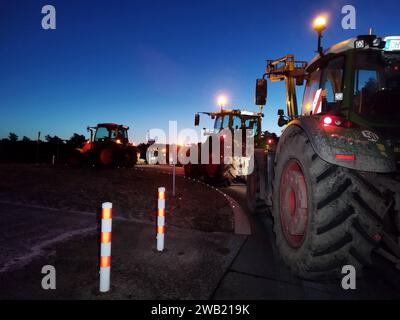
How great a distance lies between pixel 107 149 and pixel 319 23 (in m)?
15.9

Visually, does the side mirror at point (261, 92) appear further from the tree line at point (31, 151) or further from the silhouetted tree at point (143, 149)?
the silhouetted tree at point (143, 149)

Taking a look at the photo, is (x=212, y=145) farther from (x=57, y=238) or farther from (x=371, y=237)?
(x=371, y=237)

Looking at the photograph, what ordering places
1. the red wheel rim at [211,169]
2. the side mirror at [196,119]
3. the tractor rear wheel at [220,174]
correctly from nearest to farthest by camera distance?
the tractor rear wheel at [220,174], the red wheel rim at [211,169], the side mirror at [196,119]

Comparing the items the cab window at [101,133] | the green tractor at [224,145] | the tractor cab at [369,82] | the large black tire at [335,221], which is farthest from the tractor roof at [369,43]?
the cab window at [101,133]

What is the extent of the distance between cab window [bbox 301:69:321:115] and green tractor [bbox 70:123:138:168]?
1506 centimetres

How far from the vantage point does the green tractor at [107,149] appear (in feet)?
62.5

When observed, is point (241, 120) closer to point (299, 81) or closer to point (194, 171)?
point (194, 171)

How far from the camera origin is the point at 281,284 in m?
3.63

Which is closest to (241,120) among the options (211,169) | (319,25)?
(211,169)

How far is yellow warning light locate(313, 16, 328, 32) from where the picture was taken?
4.72 metres

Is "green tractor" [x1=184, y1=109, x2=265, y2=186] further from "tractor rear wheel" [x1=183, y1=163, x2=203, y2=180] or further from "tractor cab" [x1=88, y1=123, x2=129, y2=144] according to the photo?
"tractor cab" [x1=88, y1=123, x2=129, y2=144]

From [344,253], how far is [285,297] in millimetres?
730

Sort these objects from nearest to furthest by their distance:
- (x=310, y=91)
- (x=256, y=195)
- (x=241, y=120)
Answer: (x=310, y=91)
(x=256, y=195)
(x=241, y=120)

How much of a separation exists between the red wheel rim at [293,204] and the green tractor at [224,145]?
7.70 meters
